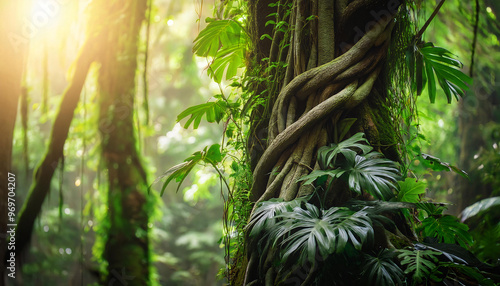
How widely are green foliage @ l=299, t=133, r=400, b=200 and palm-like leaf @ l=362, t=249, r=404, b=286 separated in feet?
0.57

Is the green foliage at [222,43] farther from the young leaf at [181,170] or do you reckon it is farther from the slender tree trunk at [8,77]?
the slender tree trunk at [8,77]

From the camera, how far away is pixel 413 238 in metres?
1.16

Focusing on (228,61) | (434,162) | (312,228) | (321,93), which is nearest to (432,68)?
(434,162)

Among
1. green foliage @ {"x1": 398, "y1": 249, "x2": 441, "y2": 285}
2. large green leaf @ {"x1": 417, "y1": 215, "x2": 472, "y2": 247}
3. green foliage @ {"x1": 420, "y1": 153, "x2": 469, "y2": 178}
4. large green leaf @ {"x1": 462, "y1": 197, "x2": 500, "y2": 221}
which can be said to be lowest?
green foliage @ {"x1": 398, "y1": 249, "x2": 441, "y2": 285}

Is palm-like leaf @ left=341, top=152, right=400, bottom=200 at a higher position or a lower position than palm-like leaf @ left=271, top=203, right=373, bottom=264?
higher

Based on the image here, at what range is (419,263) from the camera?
3.01ft

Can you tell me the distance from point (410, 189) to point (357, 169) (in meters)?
0.24

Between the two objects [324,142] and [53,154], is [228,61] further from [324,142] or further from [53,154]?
[53,154]

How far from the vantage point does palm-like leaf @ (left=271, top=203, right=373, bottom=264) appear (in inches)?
33.7

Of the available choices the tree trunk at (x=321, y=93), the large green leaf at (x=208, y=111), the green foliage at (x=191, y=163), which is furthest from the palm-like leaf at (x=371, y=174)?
the large green leaf at (x=208, y=111)

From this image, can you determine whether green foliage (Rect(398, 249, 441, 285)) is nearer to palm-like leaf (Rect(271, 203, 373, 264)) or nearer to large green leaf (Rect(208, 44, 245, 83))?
palm-like leaf (Rect(271, 203, 373, 264))

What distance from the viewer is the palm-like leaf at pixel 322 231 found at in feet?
2.81

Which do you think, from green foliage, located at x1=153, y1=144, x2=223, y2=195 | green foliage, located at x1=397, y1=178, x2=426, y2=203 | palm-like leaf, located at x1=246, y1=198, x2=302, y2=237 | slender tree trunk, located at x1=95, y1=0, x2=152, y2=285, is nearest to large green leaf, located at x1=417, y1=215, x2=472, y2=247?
green foliage, located at x1=397, y1=178, x2=426, y2=203

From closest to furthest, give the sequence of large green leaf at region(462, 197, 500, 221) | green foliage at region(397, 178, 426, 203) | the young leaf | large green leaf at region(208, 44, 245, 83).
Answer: green foliage at region(397, 178, 426, 203), the young leaf, large green leaf at region(208, 44, 245, 83), large green leaf at region(462, 197, 500, 221)
